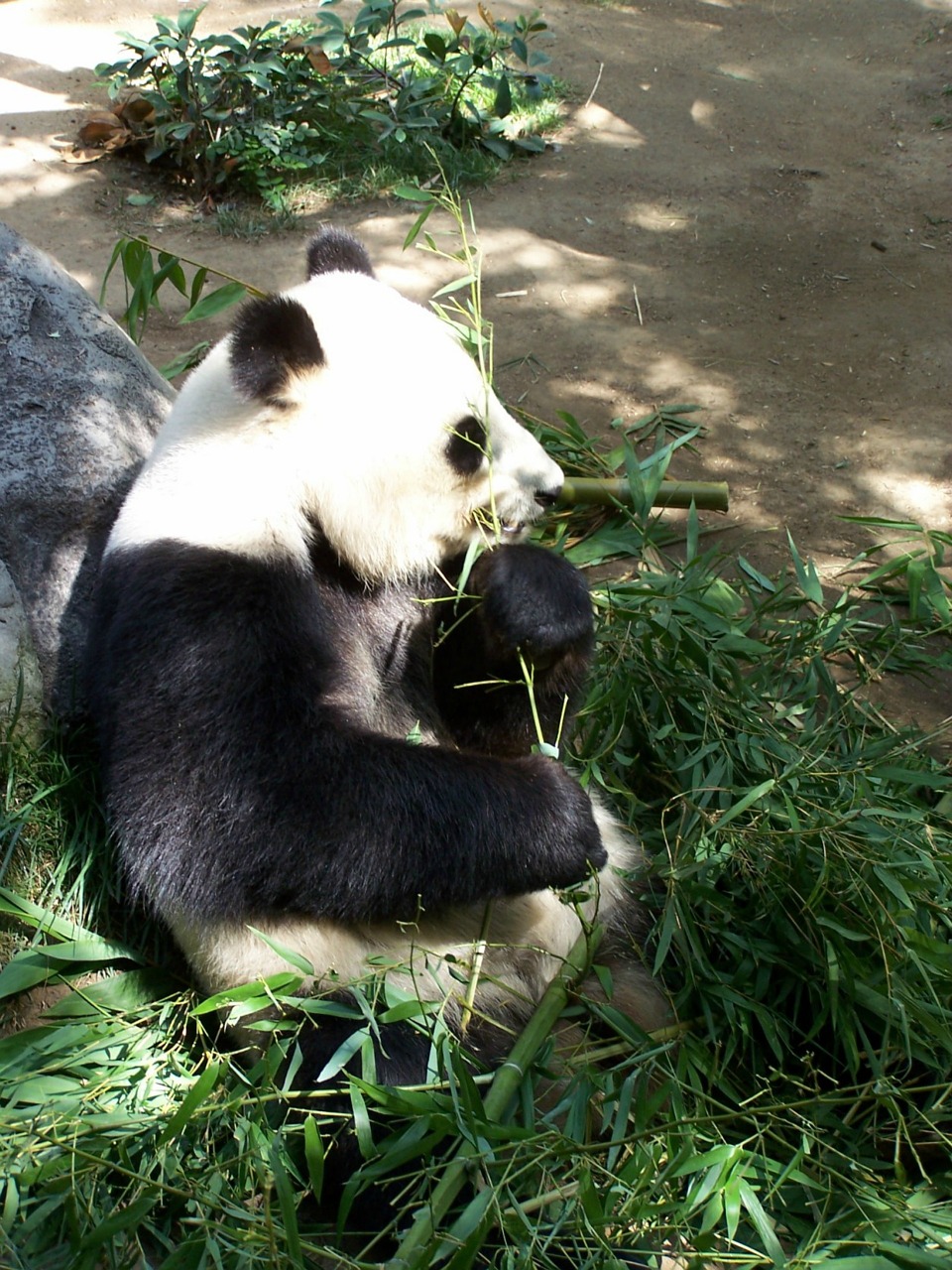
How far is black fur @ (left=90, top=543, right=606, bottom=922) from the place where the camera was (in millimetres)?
2307

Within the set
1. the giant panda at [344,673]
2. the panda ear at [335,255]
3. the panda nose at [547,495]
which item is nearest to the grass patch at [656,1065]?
the giant panda at [344,673]

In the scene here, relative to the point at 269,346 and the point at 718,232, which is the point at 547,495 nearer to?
the point at 269,346

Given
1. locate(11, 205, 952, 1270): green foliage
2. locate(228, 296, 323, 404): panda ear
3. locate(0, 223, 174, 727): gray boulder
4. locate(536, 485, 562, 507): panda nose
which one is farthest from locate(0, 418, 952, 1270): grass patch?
locate(228, 296, 323, 404): panda ear

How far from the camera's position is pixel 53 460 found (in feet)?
10.5

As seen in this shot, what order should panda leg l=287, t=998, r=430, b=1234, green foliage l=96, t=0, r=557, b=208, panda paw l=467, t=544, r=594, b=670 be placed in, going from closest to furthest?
1. panda leg l=287, t=998, r=430, b=1234
2. panda paw l=467, t=544, r=594, b=670
3. green foliage l=96, t=0, r=557, b=208

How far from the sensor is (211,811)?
2.30m

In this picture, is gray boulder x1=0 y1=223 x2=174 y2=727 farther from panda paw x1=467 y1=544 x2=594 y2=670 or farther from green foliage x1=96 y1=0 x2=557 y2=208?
green foliage x1=96 y1=0 x2=557 y2=208

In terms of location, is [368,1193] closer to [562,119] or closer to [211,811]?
[211,811]

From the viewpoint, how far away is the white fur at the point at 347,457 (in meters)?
2.49

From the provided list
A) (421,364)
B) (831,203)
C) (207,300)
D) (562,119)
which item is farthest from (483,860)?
(562,119)

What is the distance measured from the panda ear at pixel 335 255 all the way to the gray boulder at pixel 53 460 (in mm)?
793

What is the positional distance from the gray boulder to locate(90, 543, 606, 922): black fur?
0.61 meters

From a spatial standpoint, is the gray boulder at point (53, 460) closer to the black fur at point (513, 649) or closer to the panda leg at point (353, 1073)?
the black fur at point (513, 649)

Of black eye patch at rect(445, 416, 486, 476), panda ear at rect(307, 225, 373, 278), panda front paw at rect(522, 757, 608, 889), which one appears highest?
panda ear at rect(307, 225, 373, 278)
